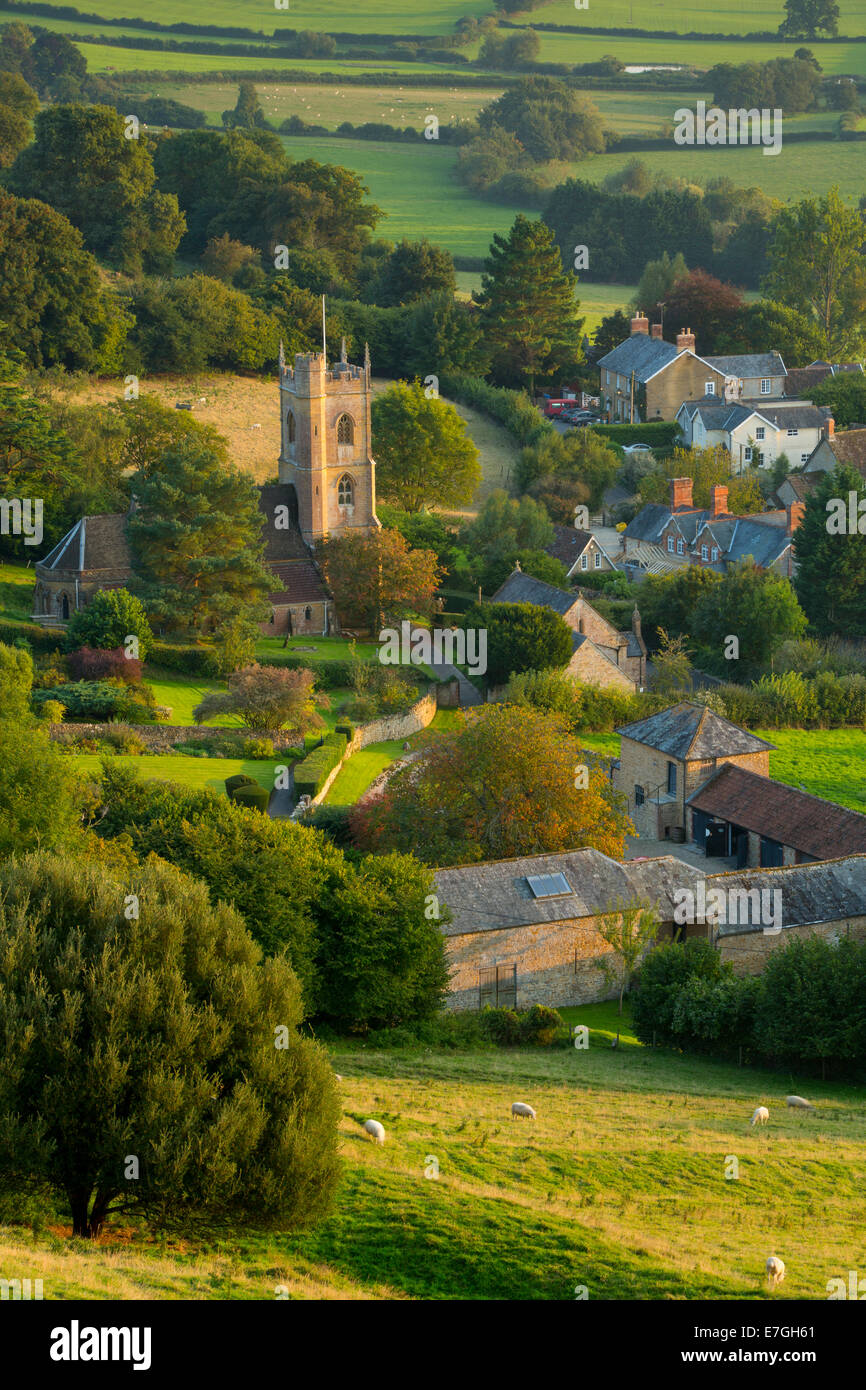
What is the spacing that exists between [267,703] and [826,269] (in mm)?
76201

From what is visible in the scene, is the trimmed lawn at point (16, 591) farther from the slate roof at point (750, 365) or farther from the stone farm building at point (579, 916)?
the slate roof at point (750, 365)

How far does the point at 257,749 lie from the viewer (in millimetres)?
59562

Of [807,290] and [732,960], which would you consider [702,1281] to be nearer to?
[732,960]

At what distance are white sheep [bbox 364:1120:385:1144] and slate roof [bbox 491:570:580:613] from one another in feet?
137

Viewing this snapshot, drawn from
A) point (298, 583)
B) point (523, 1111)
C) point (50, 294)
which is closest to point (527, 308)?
point (50, 294)

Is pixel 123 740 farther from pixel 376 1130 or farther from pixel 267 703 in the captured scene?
pixel 376 1130

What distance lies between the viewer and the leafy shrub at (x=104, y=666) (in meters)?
64.4

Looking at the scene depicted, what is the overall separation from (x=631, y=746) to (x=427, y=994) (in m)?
18.5

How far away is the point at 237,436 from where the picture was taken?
312 ft

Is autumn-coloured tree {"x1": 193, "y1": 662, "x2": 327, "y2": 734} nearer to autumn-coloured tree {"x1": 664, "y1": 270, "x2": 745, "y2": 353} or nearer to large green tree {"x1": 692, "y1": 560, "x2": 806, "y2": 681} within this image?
large green tree {"x1": 692, "y1": 560, "x2": 806, "y2": 681}

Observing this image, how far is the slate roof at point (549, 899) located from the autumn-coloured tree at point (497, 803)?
2.25 metres

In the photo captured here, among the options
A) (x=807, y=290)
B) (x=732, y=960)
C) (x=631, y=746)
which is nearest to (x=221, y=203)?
(x=807, y=290)

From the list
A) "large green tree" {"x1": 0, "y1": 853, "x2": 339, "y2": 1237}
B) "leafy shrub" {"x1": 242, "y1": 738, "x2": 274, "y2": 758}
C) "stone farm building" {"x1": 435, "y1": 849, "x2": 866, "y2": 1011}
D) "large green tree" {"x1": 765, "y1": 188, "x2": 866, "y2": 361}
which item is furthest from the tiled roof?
"large green tree" {"x1": 765, "y1": 188, "x2": 866, "y2": 361}

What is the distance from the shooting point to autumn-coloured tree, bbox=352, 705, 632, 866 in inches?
1914
